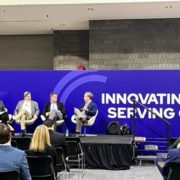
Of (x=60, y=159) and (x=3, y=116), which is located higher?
(x=3, y=116)

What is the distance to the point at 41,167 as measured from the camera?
4.21 meters

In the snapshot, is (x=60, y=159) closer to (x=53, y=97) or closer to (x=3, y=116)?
(x=3, y=116)

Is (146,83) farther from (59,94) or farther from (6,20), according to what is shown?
(6,20)

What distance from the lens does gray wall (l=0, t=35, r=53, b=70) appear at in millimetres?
13797

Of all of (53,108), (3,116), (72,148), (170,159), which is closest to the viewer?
(170,159)

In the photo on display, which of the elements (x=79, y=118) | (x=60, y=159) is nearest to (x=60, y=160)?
(x=60, y=159)

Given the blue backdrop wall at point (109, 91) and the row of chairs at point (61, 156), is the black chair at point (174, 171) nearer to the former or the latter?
the row of chairs at point (61, 156)

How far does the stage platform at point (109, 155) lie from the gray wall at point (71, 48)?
21.4ft

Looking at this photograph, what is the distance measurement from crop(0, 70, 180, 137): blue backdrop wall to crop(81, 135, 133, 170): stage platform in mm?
1705

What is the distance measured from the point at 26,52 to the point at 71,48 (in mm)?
2131

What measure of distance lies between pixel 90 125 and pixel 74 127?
29.0 inches

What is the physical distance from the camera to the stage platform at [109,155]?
6672 millimetres

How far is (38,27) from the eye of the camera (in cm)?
1263

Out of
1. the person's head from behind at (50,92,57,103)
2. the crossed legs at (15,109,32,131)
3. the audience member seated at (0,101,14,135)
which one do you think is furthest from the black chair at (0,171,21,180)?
the person's head from behind at (50,92,57,103)
